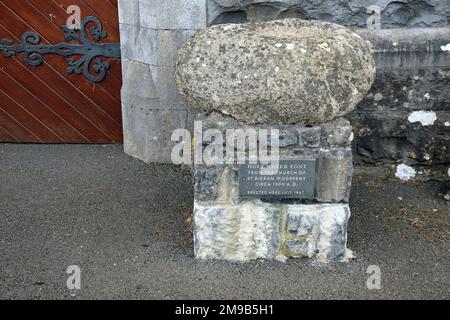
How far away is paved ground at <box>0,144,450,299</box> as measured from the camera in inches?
118

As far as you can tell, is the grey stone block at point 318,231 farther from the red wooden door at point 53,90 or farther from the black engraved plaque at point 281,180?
the red wooden door at point 53,90

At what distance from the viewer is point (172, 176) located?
179 inches

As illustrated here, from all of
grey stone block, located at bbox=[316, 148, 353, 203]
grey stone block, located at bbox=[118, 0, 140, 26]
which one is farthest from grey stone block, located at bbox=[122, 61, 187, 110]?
grey stone block, located at bbox=[316, 148, 353, 203]

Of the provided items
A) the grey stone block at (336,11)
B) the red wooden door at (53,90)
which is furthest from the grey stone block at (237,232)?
the red wooden door at (53,90)

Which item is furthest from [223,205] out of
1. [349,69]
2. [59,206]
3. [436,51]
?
[436,51]

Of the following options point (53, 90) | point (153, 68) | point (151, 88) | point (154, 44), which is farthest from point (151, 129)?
point (53, 90)

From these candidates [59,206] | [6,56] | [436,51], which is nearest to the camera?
[59,206]

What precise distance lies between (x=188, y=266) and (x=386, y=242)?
121cm

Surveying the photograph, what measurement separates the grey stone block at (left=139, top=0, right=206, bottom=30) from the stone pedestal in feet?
4.85

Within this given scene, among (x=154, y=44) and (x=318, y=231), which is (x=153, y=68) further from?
(x=318, y=231)

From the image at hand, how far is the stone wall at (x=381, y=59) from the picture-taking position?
432cm

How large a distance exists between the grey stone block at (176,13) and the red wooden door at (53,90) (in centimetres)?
62

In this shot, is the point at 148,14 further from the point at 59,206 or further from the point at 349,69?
the point at 349,69

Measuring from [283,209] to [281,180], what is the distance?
7.0 inches
